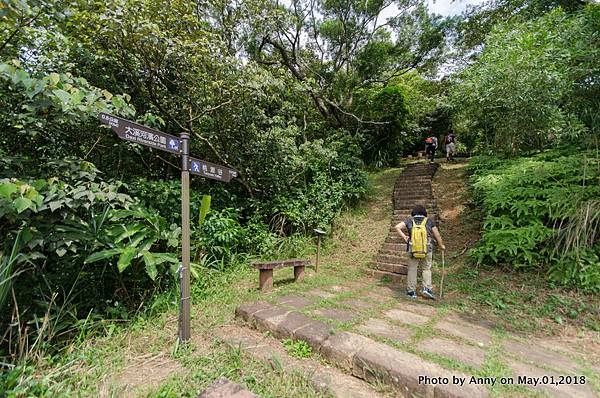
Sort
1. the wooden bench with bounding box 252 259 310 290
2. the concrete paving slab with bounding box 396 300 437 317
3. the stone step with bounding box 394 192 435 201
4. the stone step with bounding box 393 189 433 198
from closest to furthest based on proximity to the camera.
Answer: the concrete paving slab with bounding box 396 300 437 317 < the wooden bench with bounding box 252 259 310 290 < the stone step with bounding box 394 192 435 201 < the stone step with bounding box 393 189 433 198

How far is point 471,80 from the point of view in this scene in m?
6.08

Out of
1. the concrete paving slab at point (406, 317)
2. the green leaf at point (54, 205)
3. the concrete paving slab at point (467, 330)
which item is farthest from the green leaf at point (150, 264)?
the concrete paving slab at point (467, 330)

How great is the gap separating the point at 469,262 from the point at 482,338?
7.28 feet

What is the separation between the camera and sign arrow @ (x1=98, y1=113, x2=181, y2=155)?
2.18 meters

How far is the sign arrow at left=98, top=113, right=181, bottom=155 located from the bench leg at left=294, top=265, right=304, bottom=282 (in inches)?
109

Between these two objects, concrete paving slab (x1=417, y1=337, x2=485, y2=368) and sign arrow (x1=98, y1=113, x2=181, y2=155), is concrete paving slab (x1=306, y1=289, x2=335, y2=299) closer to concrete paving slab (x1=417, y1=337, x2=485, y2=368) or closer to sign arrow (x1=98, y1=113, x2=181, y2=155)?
concrete paving slab (x1=417, y1=337, x2=485, y2=368)

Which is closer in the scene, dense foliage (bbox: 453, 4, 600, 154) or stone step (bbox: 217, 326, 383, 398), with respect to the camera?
stone step (bbox: 217, 326, 383, 398)

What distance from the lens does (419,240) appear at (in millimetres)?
3836

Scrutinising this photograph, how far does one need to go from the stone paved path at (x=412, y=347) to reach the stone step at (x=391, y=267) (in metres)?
0.93

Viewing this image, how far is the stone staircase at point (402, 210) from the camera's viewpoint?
4969 mm

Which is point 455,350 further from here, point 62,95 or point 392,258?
point 62,95

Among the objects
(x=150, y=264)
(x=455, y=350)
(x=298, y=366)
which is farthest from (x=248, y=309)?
(x=455, y=350)

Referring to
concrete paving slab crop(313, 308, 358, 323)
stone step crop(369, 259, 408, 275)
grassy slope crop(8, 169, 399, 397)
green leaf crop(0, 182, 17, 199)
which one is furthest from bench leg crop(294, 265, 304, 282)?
green leaf crop(0, 182, 17, 199)

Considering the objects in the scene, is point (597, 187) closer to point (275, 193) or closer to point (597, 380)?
point (597, 380)
